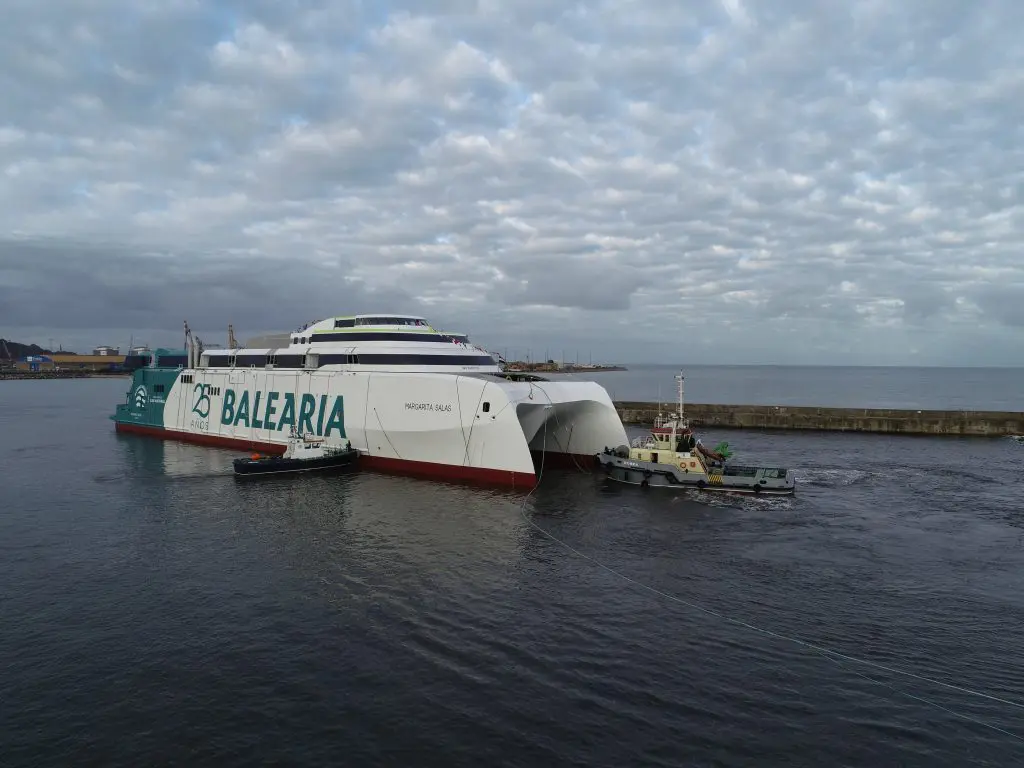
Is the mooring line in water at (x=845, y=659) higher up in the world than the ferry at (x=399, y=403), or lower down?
lower down

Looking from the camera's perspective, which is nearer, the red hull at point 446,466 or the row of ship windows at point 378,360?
the red hull at point 446,466

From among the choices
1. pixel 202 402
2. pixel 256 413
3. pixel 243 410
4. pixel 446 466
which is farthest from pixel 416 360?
pixel 202 402

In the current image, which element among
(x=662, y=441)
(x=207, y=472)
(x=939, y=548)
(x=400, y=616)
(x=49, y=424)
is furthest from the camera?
(x=49, y=424)

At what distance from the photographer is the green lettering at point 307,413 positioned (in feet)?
107

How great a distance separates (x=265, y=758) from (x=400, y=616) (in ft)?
15.4

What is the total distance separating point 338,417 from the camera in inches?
1223

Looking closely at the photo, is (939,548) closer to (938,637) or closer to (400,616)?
(938,637)

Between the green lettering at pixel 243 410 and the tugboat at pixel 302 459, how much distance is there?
280 inches

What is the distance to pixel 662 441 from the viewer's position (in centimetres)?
2848

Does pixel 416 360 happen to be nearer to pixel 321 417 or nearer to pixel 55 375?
pixel 321 417

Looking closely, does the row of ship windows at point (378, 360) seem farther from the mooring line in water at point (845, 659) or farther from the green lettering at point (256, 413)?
the mooring line in water at point (845, 659)

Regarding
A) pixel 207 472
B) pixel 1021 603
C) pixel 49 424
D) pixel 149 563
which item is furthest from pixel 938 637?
pixel 49 424

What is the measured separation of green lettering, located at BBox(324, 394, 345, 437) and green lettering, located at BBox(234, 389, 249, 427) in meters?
8.21

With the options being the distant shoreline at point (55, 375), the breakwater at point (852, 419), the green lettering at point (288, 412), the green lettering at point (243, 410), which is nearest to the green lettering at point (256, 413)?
the green lettering at point (243, 410)
